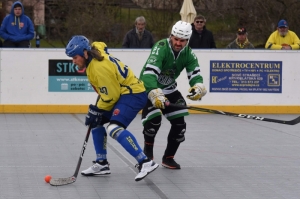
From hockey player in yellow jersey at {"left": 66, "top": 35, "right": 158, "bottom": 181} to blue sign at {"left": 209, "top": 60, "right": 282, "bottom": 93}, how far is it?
21.5 feet

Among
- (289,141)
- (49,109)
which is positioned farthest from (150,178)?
(49,109)

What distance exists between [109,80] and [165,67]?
1.15m

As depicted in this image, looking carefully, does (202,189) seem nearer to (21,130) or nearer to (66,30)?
(21,130)

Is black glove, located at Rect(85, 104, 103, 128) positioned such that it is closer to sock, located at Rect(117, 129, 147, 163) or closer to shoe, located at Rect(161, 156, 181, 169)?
sock, located at Rect(117, 129, 147, 163)

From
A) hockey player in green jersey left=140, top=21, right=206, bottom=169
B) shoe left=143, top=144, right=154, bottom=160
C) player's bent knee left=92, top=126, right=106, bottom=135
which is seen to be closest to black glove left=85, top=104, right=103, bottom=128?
player's bent knee left=92, top=126, right=106, bottom=135

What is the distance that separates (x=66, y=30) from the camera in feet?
75.5

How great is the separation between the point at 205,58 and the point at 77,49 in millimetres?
6954

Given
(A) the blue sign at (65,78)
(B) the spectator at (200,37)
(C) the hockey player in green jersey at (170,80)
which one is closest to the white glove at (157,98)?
(C) the hockey player in green jersey at (170,80)

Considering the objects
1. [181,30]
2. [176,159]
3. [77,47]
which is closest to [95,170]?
[77,47]

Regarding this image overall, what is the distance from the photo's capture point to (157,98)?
Answer: 24.4ft

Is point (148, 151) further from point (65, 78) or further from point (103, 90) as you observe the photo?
point (65, 78)

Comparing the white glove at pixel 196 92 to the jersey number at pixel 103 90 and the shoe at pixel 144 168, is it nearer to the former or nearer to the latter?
the shoe at pixel 144 168

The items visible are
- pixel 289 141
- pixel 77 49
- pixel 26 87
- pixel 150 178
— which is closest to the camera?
pixel 77 49

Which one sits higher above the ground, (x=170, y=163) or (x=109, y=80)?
(x=109, y=80)
